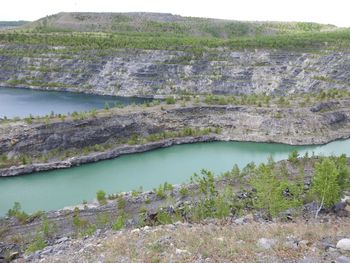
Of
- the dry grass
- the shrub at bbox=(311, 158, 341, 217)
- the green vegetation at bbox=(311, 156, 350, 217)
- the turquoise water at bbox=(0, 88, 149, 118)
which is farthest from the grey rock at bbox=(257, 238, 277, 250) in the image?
the turquoise water at bbox=(0, 88, 149, 118)

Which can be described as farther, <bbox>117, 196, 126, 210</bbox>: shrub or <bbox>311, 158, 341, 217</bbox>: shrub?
<bbox>117, 196, 126, 210</bbox>: shrub

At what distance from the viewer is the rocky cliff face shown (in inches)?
2500

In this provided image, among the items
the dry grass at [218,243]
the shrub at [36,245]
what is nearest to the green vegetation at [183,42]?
the shrub at [36,245]

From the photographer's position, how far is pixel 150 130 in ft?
146

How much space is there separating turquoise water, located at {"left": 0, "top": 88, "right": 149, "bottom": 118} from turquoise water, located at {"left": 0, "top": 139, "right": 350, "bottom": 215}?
23679mm

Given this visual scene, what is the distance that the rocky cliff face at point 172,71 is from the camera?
6350 centimetres

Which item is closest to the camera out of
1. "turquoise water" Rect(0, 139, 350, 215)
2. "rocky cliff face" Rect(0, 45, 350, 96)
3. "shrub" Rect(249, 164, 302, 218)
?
"shrub" Rect(249, 164, 302, 218)

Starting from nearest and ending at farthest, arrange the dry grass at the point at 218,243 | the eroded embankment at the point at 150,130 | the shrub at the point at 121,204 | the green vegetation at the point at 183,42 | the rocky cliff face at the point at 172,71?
the dry grass at the point at 218,243
the shrub at the point at 121,204
the eroded embankment at the point at 150,130
the rocky cliff face at the point at 172,71
the green vegetation at the point at 183,42

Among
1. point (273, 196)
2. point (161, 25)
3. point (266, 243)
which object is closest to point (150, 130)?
point (273, 196)

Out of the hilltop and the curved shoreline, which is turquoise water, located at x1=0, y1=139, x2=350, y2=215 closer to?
the curved shoreline

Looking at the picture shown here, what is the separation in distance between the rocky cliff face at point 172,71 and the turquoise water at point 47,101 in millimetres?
2036

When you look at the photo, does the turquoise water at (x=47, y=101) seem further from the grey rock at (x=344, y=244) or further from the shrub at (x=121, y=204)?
the grey rock at (x=344, y=244)

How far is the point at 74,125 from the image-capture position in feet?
135

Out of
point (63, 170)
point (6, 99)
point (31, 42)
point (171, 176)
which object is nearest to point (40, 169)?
point (63, 170)
